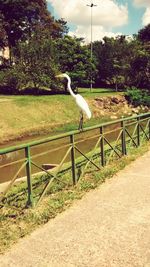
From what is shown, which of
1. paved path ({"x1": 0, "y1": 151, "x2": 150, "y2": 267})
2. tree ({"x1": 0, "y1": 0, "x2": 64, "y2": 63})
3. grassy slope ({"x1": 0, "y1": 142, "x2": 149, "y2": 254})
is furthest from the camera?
tree ({"x1": 0, "y1": 0, "x2": 64, "y2": 63})

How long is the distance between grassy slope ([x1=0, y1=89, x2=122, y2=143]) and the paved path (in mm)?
17733

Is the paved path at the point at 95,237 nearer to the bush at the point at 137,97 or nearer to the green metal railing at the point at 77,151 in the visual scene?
the green metal railing at the point at 77,151

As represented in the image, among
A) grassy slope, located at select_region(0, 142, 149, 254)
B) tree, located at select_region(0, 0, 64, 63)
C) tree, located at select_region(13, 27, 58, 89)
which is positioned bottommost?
grassy slope, located at select_region(0, 142, 149, 254)

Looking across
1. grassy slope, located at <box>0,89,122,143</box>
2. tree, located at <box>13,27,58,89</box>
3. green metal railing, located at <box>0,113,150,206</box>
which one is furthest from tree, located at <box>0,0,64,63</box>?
green metal railing, located at <box>0,113,150,206</box>

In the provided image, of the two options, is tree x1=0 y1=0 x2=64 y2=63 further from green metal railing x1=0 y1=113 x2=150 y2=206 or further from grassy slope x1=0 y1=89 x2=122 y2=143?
green metal railing x1=0 y1=113 x2=150 y2=206

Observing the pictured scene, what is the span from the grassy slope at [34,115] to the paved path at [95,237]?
58.2 feet

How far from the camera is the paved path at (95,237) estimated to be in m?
6.07

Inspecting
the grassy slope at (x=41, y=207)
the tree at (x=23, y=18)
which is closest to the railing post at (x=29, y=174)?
the grassy slope at (x=41, y=207)

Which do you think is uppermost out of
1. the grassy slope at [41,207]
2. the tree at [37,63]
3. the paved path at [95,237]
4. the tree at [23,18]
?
the tree at [23,18]

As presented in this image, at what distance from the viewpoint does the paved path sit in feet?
19.9

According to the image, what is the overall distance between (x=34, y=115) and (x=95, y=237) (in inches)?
1008

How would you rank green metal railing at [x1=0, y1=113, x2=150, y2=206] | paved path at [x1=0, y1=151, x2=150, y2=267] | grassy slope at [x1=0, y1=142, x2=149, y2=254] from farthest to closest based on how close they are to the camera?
green metal railing at [x1=0, y1=113, x2=150, y2=206]
grassy slope at [x1=0, y1=142, x2=149, y2=254]
paved path at [x1=0, y1=151, x2=150, y2=267]

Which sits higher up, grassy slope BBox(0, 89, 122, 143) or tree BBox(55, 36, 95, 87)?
tree BBox(55, 36, 95, 87)

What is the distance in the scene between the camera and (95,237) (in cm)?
693
